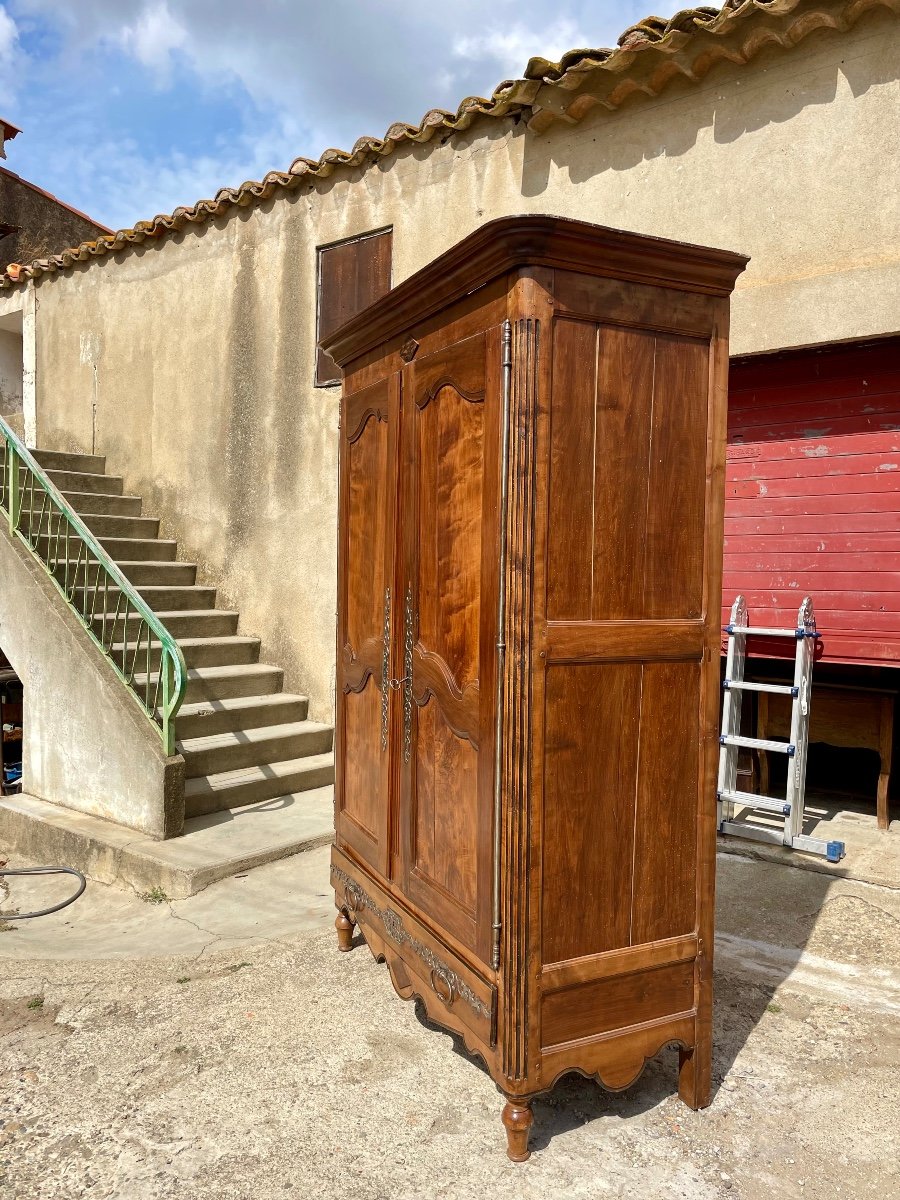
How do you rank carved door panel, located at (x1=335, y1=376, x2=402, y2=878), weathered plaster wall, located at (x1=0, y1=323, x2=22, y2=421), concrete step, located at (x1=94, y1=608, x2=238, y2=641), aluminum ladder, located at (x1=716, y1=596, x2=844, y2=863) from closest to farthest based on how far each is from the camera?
carved door panel, located at (x1=335, y1=376, x2=402, y2=878) → aluminum ladder, located at (x1=716, y1=596, x2=844, y2=863) → concrete step, located at (x1=94, y1=608, x2=238, y2=641) → weathered plaster wall, located at (x1=0, y1=323, x2=22, y2=421)

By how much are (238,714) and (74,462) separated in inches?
144

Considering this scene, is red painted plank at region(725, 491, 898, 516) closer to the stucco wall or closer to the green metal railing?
the stucco wall

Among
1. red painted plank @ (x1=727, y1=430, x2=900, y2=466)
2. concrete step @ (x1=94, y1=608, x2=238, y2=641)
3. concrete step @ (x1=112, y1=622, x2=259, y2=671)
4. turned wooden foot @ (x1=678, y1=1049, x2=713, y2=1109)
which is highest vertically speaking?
red painted plank @ (x1=727, y1=430, x2=900, y2=466)

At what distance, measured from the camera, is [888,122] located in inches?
172

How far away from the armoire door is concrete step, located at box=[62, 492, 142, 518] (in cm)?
557

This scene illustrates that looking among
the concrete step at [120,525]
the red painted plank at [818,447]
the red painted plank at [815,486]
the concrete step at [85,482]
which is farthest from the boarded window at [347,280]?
the red painted plank at [815,486]

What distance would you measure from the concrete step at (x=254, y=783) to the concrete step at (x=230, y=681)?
2.40ft

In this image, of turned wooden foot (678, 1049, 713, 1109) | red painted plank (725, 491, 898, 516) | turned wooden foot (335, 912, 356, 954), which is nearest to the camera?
turned wooden foot (678, 1049, 713, 1109)

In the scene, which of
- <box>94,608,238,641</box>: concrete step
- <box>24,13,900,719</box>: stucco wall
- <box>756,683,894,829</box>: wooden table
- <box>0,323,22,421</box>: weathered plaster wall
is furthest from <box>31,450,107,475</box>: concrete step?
<box>756,683,894,829</box>: wooden table

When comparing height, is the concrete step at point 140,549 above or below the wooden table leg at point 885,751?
above

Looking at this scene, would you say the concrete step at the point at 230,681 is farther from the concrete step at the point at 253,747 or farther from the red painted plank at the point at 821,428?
the red painted plank at the point at 821,428

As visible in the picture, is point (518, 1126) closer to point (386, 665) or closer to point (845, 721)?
point (386, 665)

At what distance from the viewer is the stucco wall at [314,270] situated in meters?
4.55

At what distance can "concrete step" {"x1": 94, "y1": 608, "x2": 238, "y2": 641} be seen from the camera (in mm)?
6820
